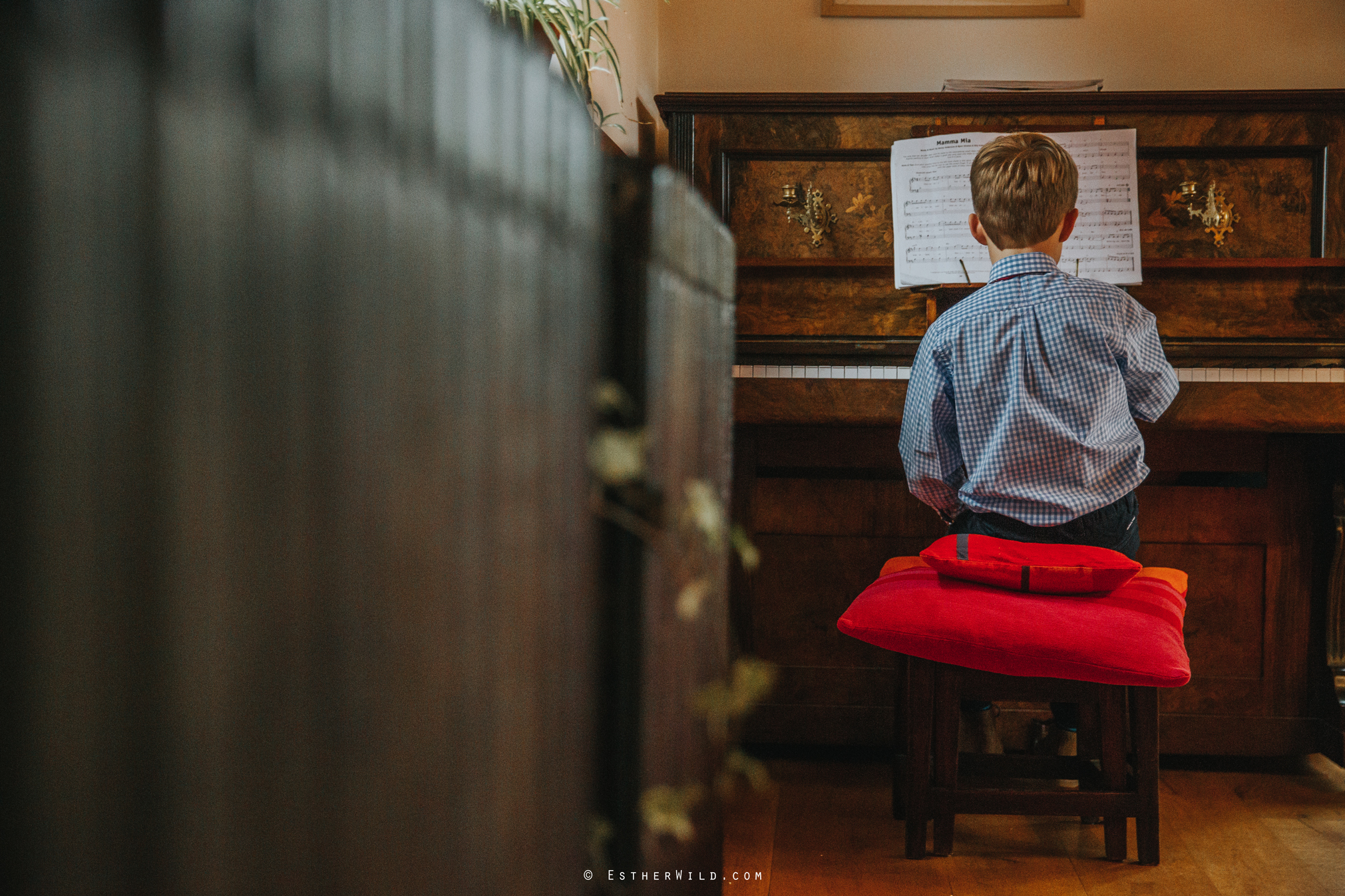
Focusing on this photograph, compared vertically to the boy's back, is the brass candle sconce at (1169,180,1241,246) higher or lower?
higher

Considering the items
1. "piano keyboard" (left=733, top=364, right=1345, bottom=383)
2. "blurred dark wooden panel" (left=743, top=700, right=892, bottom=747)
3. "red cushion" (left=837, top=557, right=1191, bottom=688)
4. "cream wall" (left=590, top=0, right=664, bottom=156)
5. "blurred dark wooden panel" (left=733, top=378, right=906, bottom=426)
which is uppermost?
"cream wall" (left=590, top=0, right=664, bottom=156)

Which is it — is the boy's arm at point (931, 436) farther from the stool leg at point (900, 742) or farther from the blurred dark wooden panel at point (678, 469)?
the blurred dark wooden panel at point (678, 469)

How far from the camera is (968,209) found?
2.20m

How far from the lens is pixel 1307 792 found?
1.95 m

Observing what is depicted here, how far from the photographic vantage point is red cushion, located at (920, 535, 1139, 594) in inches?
53.5

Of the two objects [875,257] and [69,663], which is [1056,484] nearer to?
[875,257]

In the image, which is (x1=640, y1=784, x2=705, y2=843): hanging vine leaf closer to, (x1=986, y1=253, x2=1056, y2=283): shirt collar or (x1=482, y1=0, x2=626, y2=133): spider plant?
(x1=482, y1=0, x2=626, y2=133): spider plant

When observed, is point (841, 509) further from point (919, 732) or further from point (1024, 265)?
point (1024, 265)

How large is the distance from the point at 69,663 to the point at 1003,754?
1751 millimetres

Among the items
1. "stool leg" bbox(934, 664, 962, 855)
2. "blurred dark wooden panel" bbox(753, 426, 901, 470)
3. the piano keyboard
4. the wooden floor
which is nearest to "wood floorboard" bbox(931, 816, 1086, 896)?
the wooden floor

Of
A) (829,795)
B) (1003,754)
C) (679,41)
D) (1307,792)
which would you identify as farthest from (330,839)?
(679,41)

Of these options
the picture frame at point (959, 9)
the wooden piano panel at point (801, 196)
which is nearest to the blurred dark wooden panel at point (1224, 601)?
the wooden piano panel at point (801, 196)

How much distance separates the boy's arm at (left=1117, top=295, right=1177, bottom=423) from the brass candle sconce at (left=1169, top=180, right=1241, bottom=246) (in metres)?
0.84

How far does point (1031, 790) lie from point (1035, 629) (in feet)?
1.31
